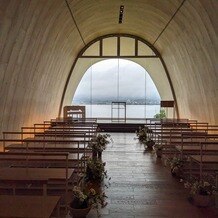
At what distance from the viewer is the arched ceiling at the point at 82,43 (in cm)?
796

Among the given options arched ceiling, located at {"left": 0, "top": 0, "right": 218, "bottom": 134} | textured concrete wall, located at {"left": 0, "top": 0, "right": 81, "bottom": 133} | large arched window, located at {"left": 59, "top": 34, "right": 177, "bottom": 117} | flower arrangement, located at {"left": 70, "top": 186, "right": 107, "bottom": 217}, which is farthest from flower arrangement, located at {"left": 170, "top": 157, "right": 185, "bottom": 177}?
large arched window, located at {"left": 59, "top": 34, "right": 177, "bottom": 117}

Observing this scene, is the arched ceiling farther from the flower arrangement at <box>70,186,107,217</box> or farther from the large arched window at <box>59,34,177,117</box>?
the flower arrangement at <box>70,186,107,217</box>

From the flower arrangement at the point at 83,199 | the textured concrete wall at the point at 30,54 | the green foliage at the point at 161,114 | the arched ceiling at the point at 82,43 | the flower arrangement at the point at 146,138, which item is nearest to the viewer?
the flower arrangement at the point at 83,199

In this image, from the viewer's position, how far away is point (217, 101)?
1043 cm

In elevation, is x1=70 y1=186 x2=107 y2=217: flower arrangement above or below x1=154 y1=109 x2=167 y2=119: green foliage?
below

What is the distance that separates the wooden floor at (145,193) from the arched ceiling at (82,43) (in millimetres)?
3210

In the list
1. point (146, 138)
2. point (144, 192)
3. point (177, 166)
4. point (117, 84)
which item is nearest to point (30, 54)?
point (146, 138)

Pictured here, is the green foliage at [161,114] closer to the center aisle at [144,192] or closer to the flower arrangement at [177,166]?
the center aisle at [144,192]

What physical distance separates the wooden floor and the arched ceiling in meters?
3.21

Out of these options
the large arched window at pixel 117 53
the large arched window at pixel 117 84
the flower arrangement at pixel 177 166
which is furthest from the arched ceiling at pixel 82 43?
the flower arrangement at pixel 177 166

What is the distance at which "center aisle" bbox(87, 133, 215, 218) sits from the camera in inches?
190

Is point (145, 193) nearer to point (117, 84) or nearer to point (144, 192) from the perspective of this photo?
point (144, 192)

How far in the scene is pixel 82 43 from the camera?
1636cm

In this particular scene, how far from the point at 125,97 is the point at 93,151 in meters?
11.6
